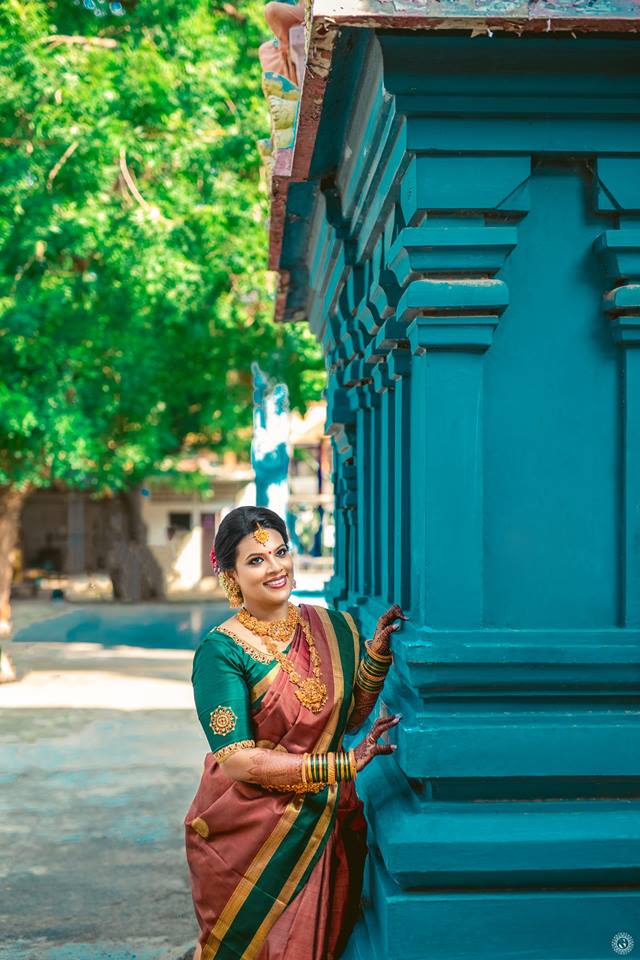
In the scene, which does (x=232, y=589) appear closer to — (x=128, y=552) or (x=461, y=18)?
(x=461, y=18)

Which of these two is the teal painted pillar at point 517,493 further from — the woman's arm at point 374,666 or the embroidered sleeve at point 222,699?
the embroidered sleeve at point 222,699

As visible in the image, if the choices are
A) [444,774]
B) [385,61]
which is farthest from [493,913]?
[385,61]

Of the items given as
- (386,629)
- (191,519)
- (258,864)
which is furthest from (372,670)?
(191,519)

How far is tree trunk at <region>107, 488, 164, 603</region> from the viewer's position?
2178 cm

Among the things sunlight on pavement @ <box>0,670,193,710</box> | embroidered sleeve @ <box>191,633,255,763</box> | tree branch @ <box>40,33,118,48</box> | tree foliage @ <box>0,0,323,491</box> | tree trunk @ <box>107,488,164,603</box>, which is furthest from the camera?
tree trunk @ <box>107,488,164,603</box>

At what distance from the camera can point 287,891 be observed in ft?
9.23

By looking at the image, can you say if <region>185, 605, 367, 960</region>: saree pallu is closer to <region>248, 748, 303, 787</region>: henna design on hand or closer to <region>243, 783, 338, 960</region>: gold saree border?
<region>243, 783, 338, 960</region>: gold saree border

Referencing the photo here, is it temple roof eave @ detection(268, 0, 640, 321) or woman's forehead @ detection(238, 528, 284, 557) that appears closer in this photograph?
temple roof eave @ detection(268, 0, 640, 321)

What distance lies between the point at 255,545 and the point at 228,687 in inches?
15.8

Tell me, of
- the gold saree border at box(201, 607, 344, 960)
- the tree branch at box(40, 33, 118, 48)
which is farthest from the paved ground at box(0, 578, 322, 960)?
the tree branch at box(40, 33, 118, 48)

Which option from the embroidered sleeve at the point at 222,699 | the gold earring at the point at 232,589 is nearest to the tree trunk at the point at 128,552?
the gold earring at the point at 232,589

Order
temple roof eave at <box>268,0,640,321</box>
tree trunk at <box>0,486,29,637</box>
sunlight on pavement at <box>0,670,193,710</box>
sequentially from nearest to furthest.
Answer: temple roof eave at <box>268,0,640,321</box>, sunlight on pavement at <box>0,670,193,710</box>, tree trunk at <box>0,486,29,637</box>

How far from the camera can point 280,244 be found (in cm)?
534

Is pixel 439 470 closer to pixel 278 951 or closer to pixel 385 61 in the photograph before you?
pixel 385 61
